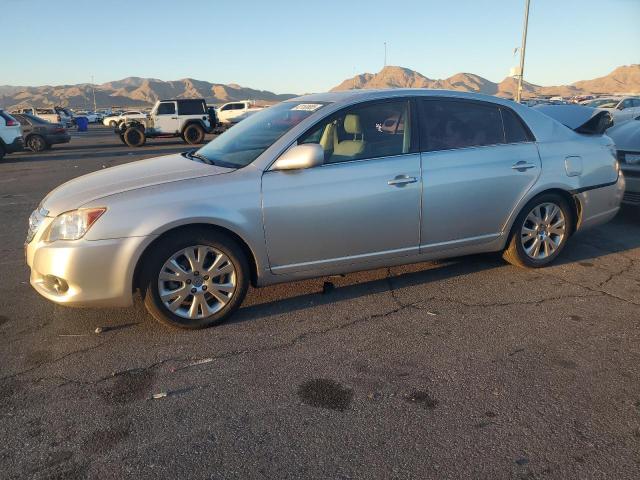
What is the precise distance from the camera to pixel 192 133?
21672 millimetres

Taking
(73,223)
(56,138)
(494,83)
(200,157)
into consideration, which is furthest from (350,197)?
(494,83)

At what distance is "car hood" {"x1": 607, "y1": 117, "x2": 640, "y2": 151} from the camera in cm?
643

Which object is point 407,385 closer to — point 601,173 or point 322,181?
point 322,181

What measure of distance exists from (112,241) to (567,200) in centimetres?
392

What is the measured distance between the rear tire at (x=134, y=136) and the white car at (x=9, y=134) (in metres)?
5.83

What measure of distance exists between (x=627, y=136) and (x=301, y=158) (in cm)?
546

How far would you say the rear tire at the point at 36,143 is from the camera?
17781mm

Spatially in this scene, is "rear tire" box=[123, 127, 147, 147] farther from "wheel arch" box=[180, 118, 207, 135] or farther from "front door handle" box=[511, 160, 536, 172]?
"front door handle" box=[511, 160, 536, 172]

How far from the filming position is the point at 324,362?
3025mm

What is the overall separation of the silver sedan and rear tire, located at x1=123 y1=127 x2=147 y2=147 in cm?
1780

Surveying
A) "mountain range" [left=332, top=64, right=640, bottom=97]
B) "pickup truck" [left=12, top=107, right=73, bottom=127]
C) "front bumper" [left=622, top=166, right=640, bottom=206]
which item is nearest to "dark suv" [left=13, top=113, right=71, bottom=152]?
"pickup truck" [left=12, top=107, right=73, bottom=127]

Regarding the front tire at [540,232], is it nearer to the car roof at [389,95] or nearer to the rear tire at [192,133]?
the car roof at [389,95]

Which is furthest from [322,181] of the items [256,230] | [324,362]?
[324,362]

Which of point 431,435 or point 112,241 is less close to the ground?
point 112,241
